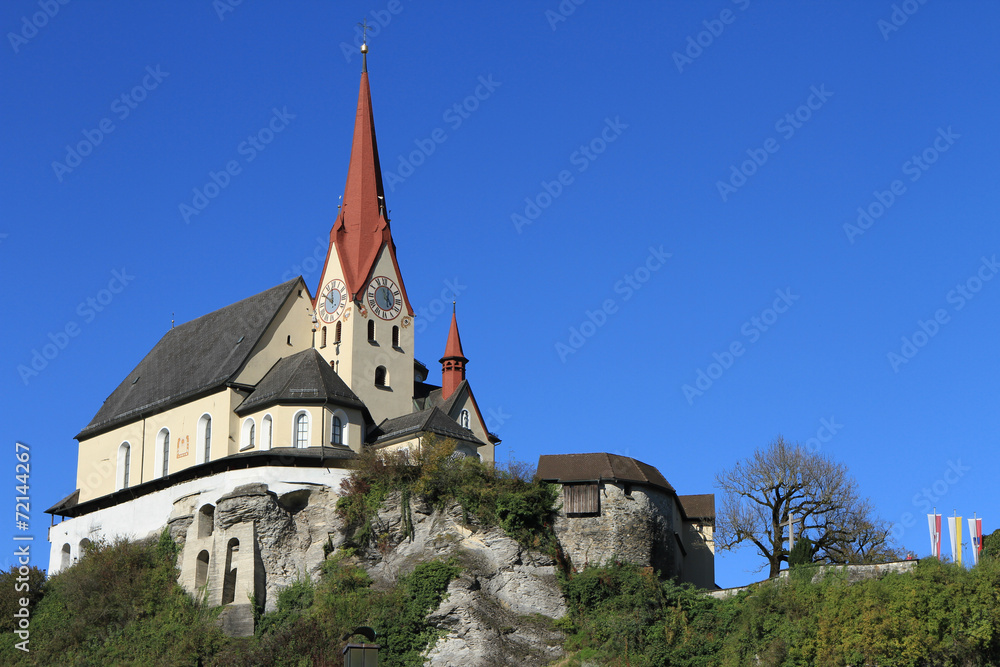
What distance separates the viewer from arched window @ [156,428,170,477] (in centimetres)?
6456

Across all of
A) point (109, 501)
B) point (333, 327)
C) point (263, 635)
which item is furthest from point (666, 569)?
point (109, 501)

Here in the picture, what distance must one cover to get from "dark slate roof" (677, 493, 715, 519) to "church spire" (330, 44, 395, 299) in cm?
1824

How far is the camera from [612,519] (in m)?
53.9

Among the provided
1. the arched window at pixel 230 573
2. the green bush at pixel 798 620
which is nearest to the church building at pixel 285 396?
the arched window at pixel 230 573

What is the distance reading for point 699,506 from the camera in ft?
211

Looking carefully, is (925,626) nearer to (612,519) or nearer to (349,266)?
(612,519)

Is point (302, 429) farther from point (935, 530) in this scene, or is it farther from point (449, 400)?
point (935, 530)

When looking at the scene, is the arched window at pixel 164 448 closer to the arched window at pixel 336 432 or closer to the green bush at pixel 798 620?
the arched window at pixel 336 432

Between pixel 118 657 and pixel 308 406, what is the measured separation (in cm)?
1279

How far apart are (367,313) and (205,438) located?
A: 9.43m

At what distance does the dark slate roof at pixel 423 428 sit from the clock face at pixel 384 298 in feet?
20.7

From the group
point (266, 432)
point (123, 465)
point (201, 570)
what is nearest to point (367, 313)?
point (266, 432)

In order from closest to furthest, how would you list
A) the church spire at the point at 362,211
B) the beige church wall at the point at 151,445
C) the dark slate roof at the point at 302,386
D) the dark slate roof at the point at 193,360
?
the dark slate roof at the point at 302,386, the beige church wall at the point at 151,445, the dark slate roof at the point at 193,360, the church spire at the point at 362,211

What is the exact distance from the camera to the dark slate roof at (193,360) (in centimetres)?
6419
